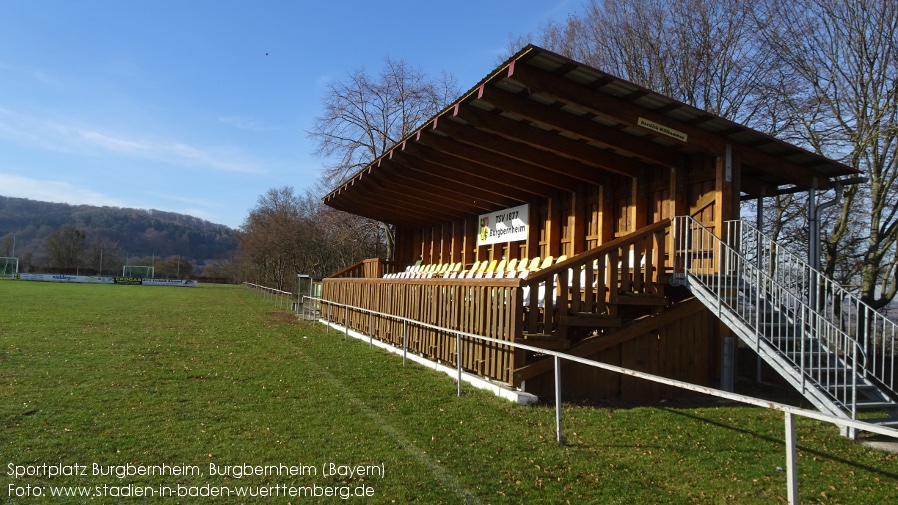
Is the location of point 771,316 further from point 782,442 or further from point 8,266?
point 8,266

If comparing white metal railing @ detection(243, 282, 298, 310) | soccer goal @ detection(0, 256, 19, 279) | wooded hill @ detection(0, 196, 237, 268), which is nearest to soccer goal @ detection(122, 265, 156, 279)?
soccer goal @ detection(0, 256, 19, 279)

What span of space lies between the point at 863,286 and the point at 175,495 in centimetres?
1643

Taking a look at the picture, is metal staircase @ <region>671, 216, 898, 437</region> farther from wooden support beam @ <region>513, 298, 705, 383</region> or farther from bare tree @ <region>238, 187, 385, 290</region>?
bare tree @ <region>238, 187, 385, 290</region>

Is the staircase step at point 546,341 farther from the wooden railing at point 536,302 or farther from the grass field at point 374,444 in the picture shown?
the grass field at point 374,444

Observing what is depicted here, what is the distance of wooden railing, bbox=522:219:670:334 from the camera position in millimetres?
8438

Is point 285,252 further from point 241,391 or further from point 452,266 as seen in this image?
point 241,391

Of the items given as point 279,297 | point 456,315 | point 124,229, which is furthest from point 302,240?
point 124,229

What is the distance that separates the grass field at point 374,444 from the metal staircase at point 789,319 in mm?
581

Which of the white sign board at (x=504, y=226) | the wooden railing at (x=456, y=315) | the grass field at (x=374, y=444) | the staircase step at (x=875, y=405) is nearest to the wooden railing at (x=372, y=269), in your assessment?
the white sign board at (x=504, y=226)

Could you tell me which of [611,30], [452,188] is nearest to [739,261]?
[452,188]

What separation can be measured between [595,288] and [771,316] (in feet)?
8.09

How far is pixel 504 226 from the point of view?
16750 millimetres

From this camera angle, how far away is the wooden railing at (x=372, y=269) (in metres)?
21.4

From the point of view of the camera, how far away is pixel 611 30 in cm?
2112
